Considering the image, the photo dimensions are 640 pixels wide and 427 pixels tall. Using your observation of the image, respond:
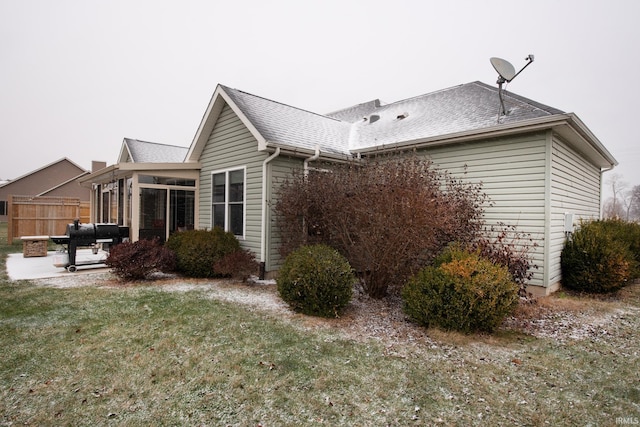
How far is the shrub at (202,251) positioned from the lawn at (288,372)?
263cm

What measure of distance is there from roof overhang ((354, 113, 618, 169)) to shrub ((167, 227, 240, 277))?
445 centimetres

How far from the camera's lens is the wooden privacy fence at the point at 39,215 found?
52.1ft

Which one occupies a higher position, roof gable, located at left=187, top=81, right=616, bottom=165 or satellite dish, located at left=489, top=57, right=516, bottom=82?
satellite dish, located at left=489, top=57, right=516, bottom=82

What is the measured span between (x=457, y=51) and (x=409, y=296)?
1513 centimetres

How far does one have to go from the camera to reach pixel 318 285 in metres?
5.22

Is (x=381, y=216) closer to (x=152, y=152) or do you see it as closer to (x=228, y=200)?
(x=228, y=200)

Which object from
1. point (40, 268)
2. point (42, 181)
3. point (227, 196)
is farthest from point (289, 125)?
point (42, 181)

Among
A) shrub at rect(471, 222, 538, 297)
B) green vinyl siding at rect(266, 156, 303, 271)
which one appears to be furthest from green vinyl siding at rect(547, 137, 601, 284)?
green vinyl siding at rect(266, 156, 303, 271)

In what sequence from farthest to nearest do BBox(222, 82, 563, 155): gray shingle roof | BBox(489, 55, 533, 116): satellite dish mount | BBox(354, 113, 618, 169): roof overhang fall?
1. BBox(489, 55, 533, 116): satellite dish mount
2. BBox(222, 82, 563, 155): gray shingle roof
3. BBox(354, 113, 618, 169): roof overhang

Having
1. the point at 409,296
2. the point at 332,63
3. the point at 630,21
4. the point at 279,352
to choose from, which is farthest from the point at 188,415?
the point at 332,63

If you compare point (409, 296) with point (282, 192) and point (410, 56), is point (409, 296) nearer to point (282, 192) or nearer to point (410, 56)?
point (282, 192)

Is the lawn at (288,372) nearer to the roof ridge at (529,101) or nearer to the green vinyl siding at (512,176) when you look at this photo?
the green vinyl siding at (512,176)

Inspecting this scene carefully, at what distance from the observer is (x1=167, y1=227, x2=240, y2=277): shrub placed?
812 centimetres

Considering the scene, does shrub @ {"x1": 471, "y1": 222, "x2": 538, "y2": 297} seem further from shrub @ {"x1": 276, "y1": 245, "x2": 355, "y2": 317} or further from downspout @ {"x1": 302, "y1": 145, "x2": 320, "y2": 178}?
downspout @ {"x1": 302, "y1": 145, "x2": 320, "y2": 178}
